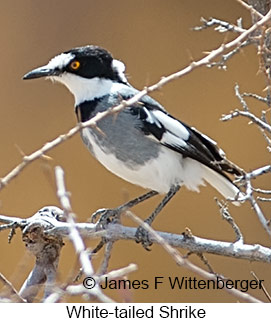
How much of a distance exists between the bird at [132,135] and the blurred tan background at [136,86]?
1.13m

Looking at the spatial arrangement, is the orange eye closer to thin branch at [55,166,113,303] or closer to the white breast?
the white breast

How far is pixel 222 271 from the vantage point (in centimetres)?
418

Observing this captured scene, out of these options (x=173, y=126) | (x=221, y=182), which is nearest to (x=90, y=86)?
(x=173, y=126)

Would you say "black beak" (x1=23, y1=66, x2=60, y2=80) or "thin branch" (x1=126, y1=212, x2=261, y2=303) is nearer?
"thin branch" (x1=126, y1=212, x2=261, y2=303)

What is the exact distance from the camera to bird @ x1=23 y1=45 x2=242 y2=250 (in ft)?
9.46

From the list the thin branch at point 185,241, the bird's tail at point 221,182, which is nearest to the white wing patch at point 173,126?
the bird's tail at point 221,182

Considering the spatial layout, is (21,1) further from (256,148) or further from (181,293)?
(181,293)

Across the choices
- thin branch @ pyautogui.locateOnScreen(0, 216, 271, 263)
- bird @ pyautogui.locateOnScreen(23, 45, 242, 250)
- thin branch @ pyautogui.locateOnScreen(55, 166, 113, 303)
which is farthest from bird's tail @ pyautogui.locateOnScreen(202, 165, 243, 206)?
thin branch @ pyautogui.locateOnScreen(55, 166, 113, 303)

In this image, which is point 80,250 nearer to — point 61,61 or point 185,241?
point 185,241

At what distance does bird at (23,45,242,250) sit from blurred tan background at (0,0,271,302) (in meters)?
1.13

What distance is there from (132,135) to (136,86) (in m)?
1.27

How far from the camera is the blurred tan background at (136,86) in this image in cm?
413
